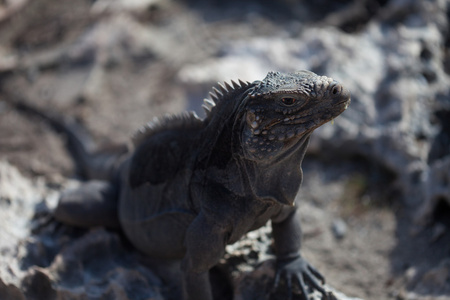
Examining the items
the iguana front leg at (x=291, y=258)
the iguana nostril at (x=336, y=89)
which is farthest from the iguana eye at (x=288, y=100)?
the iguana front leg at (x=291, y=258)

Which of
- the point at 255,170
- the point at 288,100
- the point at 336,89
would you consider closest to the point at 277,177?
the point at 255,170

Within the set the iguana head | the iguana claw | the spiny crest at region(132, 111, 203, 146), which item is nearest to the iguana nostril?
the iguana head

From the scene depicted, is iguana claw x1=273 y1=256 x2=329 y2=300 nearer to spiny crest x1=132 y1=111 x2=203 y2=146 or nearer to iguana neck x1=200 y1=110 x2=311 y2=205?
iguana neck x1=200 y1=110 x2=311 y2=205

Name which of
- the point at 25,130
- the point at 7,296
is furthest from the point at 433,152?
the point at 25,130

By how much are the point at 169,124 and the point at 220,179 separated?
1.95 ft

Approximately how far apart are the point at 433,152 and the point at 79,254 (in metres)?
3.09

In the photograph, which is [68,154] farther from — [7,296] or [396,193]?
[396,193]

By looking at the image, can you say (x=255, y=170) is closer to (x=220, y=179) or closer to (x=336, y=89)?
(x=220, y=179)

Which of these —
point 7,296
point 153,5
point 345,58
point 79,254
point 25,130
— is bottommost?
point 7,296

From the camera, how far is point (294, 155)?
248 cm

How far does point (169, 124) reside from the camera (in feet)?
10.1

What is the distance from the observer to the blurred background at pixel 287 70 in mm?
3895

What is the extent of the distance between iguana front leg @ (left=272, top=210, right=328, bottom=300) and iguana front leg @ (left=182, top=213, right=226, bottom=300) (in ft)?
1.46

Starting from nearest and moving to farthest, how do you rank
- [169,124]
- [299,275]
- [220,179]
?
[220,179] < [299,275] < [169,124]
